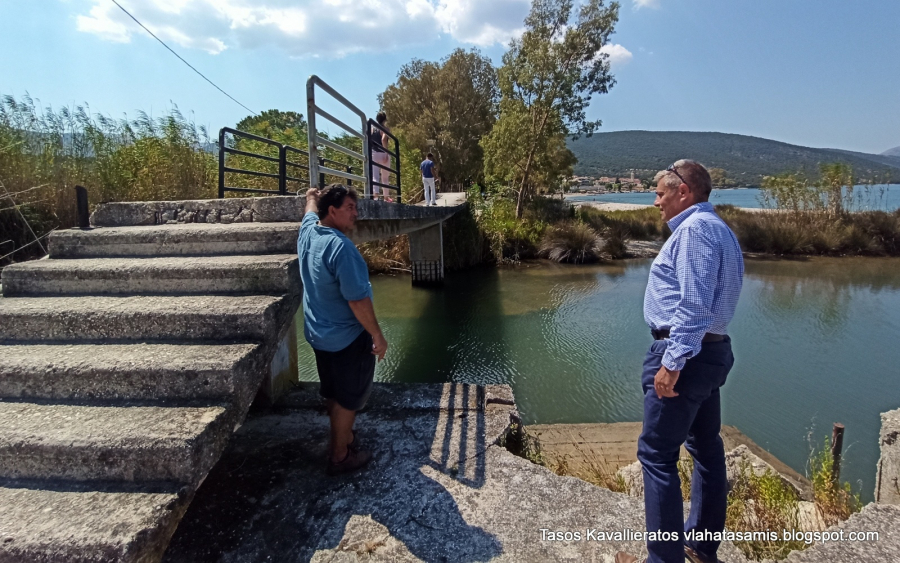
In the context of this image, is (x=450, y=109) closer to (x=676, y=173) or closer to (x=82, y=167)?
(x=82, y=167)

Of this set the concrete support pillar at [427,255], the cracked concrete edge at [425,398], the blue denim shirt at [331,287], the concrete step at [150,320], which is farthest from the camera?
the concrete support pillar at [427,255]

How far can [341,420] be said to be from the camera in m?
2.81

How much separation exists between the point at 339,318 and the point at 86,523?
1.42 metres

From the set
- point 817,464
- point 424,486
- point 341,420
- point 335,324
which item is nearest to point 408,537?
point 424,486

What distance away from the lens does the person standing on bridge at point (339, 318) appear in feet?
8.62

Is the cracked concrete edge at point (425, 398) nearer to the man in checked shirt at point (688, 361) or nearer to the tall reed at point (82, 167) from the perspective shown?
the man in checked shirt at point (688, 361)

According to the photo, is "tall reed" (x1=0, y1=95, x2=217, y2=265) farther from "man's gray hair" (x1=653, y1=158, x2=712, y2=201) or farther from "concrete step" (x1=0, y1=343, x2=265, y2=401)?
"man's gray hair" (x1=653, y1=158, x2=712, y2=201)

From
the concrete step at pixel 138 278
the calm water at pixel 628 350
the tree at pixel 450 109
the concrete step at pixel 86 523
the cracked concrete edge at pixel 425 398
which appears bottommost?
the calm water at pixel 628 350

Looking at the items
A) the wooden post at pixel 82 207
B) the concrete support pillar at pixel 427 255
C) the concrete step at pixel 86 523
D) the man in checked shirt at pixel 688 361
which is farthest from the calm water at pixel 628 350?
the concrete step at pixel 86 523

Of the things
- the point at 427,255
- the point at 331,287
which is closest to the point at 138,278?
the point at 331,287

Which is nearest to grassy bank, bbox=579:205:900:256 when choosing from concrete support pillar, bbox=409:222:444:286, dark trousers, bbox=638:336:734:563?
concrete support pillar, bbox=409:222:444:286

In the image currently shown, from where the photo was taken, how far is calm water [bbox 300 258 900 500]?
21.1 feet

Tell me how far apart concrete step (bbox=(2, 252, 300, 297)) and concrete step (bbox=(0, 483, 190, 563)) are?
155 centimetres

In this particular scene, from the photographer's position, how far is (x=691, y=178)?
86.6 inches
